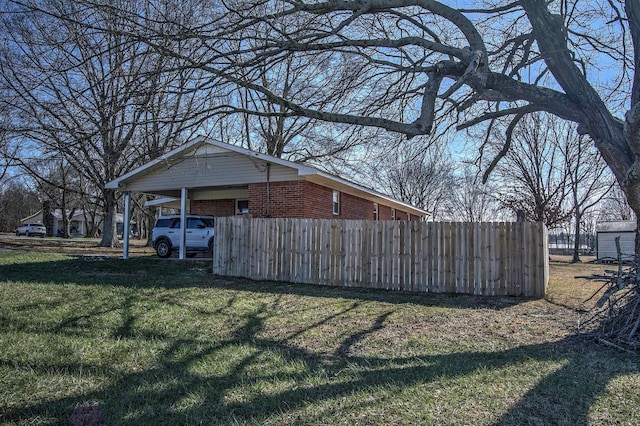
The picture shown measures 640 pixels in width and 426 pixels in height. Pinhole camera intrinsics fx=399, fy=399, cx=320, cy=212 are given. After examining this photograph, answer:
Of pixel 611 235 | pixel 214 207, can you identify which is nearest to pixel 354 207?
pixel 214 207

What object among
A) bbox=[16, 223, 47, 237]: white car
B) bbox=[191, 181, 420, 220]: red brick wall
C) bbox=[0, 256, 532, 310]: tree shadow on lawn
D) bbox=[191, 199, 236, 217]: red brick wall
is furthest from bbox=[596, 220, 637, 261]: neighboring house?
bbox=[16, 223, 47, 237]: white car

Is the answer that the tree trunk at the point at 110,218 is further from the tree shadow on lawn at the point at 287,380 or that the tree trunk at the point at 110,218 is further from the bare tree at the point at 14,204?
the bare tree at the point at 14,204

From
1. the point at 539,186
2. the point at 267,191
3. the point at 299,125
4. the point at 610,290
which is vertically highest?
the point at 299,125

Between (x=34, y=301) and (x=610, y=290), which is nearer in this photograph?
(x=610, y=290)

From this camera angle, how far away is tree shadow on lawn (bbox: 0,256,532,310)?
8456mm

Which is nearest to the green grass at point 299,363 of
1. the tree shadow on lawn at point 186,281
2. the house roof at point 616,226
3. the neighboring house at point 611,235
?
the tree shadow on lawn at point 186,281

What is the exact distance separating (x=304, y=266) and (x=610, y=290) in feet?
22.8

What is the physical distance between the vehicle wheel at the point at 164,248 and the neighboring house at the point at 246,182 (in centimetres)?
229

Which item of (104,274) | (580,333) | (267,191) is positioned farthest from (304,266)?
(580,333)

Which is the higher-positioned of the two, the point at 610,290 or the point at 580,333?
the point at 610,290

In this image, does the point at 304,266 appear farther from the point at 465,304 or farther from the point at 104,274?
the point at 104,274

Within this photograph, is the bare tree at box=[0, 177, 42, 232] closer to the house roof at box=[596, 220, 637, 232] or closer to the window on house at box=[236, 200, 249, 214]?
the window on house at box=[236, 200, 249, 214]

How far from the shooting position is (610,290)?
522cm

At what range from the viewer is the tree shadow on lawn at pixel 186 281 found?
8.46 metres
